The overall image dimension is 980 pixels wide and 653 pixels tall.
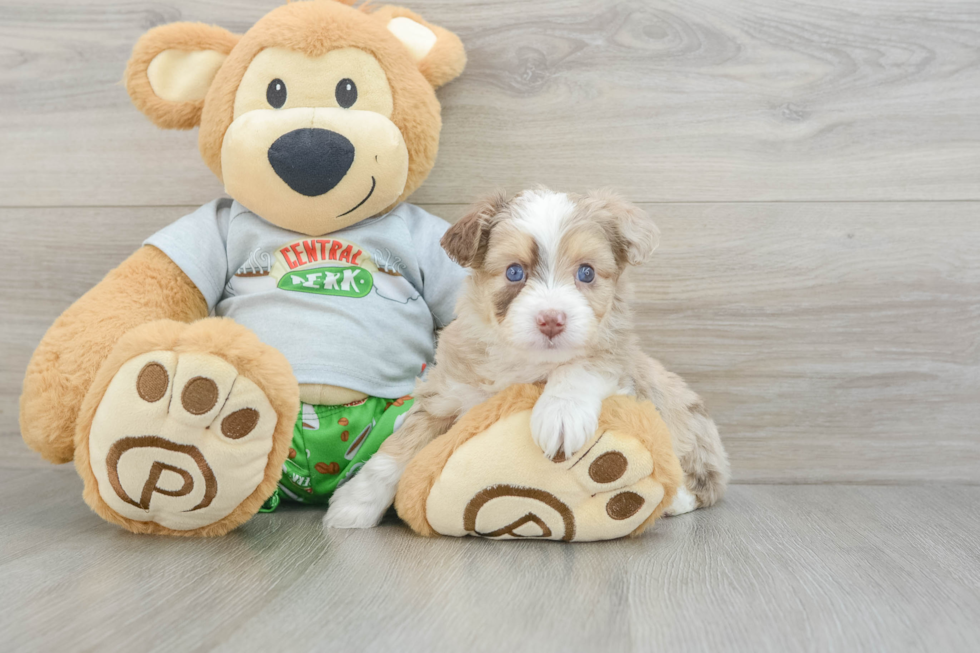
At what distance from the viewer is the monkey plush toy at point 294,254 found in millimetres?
1276

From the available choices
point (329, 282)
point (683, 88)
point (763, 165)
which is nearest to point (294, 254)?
point (329, 282)

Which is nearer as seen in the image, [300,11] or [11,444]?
[300,11]

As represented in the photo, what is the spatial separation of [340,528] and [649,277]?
0.95 meters

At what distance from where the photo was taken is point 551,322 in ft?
3.68

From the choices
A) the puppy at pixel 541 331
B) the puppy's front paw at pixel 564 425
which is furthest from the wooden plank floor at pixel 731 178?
the puppy's front paw at pixel 564 425

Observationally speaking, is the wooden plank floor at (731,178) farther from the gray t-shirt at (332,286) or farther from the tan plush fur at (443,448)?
the tan plush fur at (443,448)

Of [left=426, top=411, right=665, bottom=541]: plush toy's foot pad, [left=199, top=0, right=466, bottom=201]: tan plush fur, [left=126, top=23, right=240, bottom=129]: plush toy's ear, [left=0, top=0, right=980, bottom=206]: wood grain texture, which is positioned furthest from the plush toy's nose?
[left=426, top=411, right=665, bottom=541]: plush toy's foot pad

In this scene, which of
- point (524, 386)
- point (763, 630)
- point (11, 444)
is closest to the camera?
point (763, 630)

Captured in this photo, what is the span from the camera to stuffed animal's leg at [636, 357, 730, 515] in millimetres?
1379

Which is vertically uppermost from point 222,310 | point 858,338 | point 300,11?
point 300,11

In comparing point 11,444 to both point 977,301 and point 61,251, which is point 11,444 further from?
point 977,301

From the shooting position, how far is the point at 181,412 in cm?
111

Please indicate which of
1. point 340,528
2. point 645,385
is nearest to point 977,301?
point 645,385

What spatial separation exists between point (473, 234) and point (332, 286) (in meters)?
0.41
